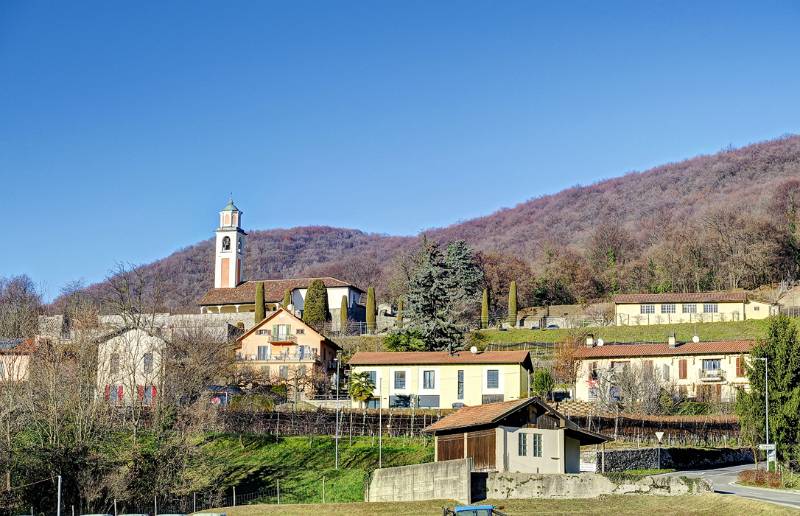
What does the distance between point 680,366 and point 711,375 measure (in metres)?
2.16

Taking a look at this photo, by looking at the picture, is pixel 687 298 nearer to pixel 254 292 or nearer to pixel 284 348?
pixel 284 348

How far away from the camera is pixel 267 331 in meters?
84.6

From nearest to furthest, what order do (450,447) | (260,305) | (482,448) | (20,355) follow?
(482,448), (450,447), (20,355), (260,305)

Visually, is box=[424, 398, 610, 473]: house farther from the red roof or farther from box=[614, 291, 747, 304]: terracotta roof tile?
box=[614, 291, 747, 304]: terracotta roof tile

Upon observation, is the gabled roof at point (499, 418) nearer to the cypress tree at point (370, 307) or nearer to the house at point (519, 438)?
the house at point (519, 438)

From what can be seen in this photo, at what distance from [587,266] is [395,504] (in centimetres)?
7939

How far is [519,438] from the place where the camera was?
144ft

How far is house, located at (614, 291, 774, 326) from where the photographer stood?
88438 millimetres

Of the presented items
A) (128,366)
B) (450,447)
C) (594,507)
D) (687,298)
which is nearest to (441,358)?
(128,366)

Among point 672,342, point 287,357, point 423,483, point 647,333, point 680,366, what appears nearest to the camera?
point 423,483

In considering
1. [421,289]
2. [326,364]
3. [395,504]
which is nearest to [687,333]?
[421,289]

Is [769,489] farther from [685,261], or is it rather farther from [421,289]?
[685,261]

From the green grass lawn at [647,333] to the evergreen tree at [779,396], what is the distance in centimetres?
3008

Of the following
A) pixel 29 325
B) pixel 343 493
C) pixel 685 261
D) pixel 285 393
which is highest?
pixel 685 261
